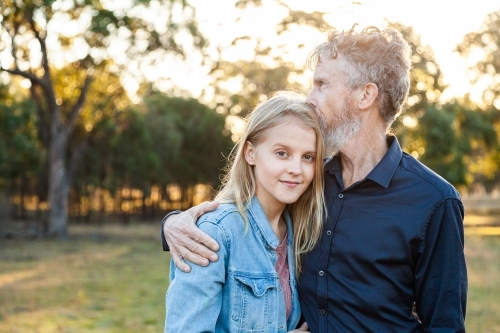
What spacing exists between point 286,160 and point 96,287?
393 inches

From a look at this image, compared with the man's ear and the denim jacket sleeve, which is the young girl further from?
the man's ear

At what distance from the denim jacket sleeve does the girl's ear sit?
0.54 meters

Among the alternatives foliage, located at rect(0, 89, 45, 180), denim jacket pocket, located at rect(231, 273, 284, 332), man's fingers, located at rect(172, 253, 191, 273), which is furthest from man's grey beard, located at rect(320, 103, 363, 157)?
foliage, located at rect(0, 89, 45, 180)

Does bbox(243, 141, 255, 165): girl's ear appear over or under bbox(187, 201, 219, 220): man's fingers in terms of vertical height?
over

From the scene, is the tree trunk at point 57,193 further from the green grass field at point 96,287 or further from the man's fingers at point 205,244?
the man's fingers at point 205,244

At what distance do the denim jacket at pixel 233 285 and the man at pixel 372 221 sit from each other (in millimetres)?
76

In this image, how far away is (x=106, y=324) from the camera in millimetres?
8906

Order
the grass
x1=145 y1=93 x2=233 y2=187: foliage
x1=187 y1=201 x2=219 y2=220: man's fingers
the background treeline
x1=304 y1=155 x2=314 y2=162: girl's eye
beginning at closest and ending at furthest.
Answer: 1. x1=187 y1=201 x2=219 y2=220: man's fingers
2. x1=304 y1=155 x2=314 y2=162: girl's eye
3. the grass
4. the background treeline
5. x1=145 y1=93 x2=233 y2=187: foliage

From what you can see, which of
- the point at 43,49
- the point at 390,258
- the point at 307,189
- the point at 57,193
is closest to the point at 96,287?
the point at 307,189

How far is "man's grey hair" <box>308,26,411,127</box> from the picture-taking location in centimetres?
309

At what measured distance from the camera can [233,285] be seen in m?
2.69

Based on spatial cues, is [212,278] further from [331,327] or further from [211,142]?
[211,142]

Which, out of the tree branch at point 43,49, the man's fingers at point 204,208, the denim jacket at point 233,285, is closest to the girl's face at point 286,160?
the denim jacket at point 233,285

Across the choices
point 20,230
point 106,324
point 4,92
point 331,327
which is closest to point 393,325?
point 331,327
